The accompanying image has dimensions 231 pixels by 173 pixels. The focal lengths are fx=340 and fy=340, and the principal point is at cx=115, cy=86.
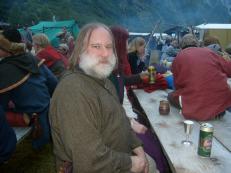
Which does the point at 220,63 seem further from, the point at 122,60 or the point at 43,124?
the point at 43,124

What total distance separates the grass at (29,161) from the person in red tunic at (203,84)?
1.91 m

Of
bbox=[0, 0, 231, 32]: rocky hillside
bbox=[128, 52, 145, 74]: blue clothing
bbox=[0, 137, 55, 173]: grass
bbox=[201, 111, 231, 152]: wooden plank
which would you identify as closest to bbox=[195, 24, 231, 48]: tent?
bbox=[128, 52, 145, 74]: blue clothing

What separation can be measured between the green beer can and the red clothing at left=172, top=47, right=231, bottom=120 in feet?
3.00

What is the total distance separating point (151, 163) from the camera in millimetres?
2625

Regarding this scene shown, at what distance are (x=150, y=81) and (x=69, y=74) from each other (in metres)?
2.64

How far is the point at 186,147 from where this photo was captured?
2516 mm

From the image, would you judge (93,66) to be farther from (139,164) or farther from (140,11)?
(140,11)

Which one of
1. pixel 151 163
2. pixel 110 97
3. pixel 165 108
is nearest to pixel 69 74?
pixel 110 97

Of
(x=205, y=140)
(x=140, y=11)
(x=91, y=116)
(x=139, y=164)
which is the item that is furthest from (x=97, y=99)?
(x=140, y=11)

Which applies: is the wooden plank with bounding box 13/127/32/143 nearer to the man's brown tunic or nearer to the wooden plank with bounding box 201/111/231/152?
→ the man's brown tunic

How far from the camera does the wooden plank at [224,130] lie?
8.69 ft

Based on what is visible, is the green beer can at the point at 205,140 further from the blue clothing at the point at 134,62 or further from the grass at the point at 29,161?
the blue clothing at the point at 134,62

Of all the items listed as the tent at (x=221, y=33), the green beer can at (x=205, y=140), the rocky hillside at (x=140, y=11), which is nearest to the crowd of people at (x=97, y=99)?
the green beer can at (x=205, y=140)

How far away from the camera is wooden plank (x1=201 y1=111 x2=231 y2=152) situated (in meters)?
2.65
